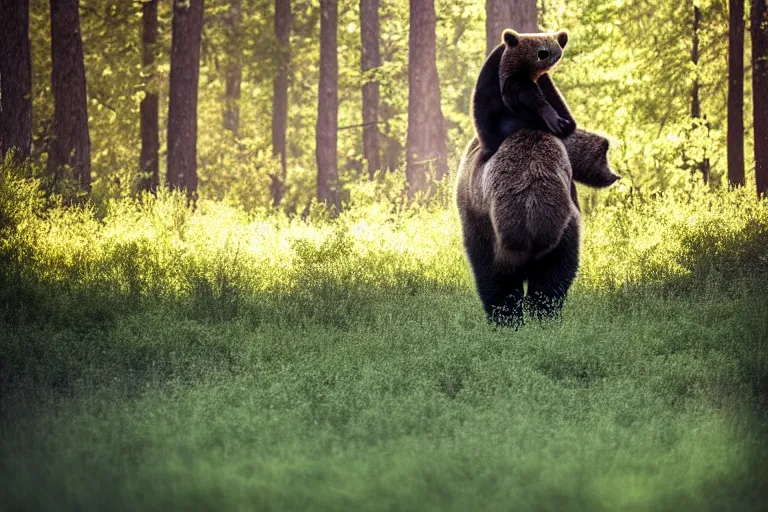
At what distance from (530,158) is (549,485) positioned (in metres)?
3.52

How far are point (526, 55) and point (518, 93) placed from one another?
311mm

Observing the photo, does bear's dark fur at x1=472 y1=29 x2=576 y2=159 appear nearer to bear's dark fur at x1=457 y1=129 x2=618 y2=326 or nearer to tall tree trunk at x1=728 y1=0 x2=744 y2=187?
bear's dark fur at x1=457 y1=129 x2=618 y2=326

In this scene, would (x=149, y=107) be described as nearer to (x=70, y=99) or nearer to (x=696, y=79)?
(x=70, y=99)

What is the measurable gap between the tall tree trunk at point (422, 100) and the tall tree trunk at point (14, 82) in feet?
27.2

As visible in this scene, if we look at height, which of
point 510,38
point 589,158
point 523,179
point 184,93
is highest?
point 184,93

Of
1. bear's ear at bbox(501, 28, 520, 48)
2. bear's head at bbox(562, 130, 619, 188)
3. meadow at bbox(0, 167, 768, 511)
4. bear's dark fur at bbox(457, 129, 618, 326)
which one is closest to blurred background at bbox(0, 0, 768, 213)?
meadow at bbox(0, 167, 768, 511)

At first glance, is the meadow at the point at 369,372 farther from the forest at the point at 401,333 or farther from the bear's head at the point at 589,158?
the bear's head at the point at 589,158

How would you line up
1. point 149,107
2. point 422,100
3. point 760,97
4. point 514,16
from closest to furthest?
point 760,97, point 514,16, point 422,100, point 149,107

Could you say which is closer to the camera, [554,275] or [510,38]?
[510,38]

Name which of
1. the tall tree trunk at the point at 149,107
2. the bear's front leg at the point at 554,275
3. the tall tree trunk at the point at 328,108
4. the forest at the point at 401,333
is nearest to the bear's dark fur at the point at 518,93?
the bear's front leg at the point at 554,275

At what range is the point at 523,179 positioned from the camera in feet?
24.6

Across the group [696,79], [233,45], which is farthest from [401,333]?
[233,45]

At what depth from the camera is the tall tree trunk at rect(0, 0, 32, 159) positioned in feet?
55.2

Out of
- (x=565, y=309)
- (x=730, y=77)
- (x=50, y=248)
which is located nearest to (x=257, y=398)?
(x=565, y=309)
